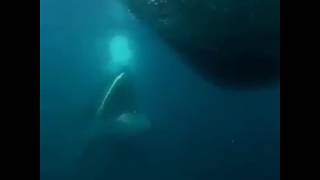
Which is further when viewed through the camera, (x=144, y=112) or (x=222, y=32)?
(x=144, y=112)

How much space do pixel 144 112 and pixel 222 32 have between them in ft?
8.10

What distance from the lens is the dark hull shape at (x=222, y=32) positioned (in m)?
6.95

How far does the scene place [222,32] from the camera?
23.3ft

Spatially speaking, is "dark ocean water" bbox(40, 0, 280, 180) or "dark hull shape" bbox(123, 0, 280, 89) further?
"dark ocean water" bbox(40, 0, 280, 180)

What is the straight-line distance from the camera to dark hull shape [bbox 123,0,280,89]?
6.95m

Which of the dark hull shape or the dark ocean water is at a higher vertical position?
the dark hull shape

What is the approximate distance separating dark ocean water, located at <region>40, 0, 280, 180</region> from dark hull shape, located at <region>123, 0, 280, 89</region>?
0.51m

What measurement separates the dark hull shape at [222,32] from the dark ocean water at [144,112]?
0.51 metres

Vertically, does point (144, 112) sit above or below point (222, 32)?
below

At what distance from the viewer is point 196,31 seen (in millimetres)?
7316

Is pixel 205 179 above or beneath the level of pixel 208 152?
beneath
